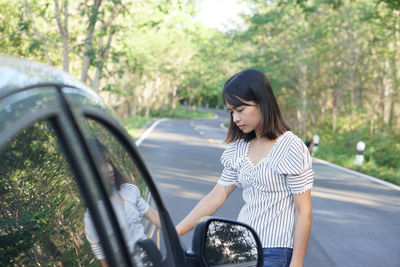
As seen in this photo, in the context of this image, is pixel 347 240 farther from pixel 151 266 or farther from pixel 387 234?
pixel 151 266

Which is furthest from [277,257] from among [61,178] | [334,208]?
[334,208]

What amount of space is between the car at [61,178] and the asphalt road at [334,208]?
296 cm

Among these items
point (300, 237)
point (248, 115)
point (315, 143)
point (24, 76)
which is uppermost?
point (24, 76)

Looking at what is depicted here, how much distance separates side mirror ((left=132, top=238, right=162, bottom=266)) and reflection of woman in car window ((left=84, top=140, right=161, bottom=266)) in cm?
2

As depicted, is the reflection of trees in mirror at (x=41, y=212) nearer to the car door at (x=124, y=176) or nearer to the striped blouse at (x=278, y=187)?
the car door at (x=124, y=176)

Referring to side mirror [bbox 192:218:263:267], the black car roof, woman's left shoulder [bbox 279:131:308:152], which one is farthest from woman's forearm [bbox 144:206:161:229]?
woman's left shoulder [bbox 279:131:308:152]

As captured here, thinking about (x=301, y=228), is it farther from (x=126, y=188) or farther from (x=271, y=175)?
(x=126, y=188)

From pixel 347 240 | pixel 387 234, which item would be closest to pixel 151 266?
pixel 347 240

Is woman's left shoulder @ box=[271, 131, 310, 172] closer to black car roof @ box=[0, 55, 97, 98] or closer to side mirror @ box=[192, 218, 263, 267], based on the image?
side mirror @ box=[192, 218, 263, 267]

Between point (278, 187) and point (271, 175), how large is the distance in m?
0.07

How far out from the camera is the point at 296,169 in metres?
2.44

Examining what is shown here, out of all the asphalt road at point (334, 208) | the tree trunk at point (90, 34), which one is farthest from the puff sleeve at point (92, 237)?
the tree trunk at point (90, 34)

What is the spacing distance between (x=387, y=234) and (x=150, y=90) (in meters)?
53.7

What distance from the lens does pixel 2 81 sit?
933mm
